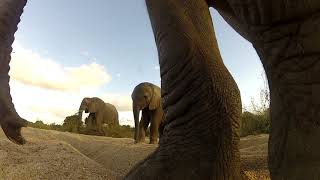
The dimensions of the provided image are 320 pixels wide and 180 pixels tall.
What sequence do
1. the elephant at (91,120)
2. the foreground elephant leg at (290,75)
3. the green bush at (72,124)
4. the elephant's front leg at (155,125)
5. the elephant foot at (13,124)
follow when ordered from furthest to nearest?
the elephant at (91,120), the green bush at (72,124), the elephant's front leg at (155,125), the elephant foot at (13,124), the foreground elephant leg at (290,75)

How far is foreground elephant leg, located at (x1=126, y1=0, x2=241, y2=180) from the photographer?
4.73 feet

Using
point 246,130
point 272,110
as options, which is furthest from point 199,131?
point 246,130

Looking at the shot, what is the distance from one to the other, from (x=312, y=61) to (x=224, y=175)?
52 centimetres

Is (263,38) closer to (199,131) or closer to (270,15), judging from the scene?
(270,15)

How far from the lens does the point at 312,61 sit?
1.01 meters

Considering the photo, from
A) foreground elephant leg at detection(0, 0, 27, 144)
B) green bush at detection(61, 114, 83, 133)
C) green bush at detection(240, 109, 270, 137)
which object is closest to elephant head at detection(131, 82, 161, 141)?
green bush at detection(240, 109, 270, 137)

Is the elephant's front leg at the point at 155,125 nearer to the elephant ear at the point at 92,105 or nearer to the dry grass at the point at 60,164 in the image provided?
the dry grass at the point at 60,164

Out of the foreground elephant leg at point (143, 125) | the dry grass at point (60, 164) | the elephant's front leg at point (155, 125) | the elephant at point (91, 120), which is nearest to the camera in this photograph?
the dry grass at point (60, 164)

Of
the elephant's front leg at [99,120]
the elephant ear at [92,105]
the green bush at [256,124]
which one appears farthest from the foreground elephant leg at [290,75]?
the elephant ear at [92,105]

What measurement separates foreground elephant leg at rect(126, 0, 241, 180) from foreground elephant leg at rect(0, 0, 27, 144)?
48 cm

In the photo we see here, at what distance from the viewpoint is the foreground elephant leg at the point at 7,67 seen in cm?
177

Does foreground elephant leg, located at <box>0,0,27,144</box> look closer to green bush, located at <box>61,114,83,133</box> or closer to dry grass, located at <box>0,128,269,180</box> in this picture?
dry grass, located at <box>0,128,269,180</box>

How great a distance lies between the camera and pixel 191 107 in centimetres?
148

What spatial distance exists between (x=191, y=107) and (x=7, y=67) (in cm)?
83
